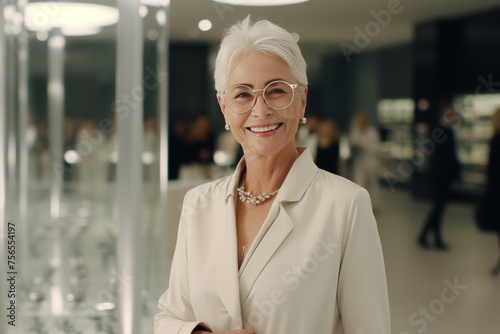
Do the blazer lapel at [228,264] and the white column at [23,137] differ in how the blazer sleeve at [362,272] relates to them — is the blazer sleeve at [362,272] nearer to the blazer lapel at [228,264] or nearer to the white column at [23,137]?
the blazer lapel at [228,264]

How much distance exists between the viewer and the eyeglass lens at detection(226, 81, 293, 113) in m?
1.35

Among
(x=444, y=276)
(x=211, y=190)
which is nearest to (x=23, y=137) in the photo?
(x=211, y=190)

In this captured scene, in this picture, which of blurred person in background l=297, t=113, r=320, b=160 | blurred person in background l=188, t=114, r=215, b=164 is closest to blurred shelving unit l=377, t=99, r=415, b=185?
blurred person in background l=297, t=113, r=320, b=160

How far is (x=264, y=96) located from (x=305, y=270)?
0.37 m

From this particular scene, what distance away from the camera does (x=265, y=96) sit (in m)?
1.36

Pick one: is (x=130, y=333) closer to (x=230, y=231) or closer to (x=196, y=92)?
(x=230, y=231)

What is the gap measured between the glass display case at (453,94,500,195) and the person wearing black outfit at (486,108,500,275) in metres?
2.23

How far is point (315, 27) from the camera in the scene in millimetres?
11648

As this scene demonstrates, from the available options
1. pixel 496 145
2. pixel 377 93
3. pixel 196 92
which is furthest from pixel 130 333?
pixel 196 92

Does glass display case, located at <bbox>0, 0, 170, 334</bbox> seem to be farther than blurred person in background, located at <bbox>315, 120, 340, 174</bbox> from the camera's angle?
No

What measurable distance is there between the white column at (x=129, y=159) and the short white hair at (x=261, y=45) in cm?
304

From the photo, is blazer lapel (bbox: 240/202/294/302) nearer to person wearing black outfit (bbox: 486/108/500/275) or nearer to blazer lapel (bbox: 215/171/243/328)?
blazer lapel (bbox: 215/171/243/328)

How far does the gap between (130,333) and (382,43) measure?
10.0 metres

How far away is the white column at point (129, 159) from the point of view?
4355mm
